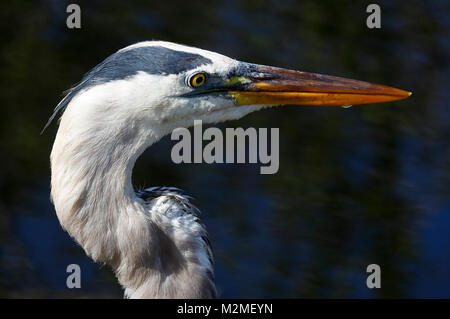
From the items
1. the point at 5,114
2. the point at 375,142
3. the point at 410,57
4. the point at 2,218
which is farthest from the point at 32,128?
the point at 410,57

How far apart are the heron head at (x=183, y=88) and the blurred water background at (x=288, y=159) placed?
2648 millimetres

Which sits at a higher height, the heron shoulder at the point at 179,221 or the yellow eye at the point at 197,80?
the yellow eye at the point at 197,80

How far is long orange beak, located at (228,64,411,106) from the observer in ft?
11.6

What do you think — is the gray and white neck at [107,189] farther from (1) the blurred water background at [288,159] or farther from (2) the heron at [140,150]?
(1) the blurred water background at [288,159]

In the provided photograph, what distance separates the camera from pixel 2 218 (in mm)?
6430

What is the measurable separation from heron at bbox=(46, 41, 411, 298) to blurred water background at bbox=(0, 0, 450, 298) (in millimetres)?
2588

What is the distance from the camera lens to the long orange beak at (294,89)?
140 inches

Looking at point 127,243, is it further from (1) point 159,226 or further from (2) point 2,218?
(2) point 2,218
